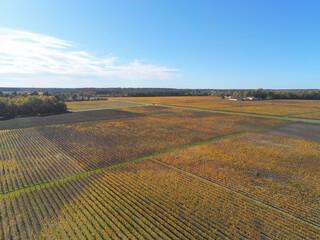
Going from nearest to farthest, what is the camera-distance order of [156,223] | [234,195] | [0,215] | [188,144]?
[156,223]
[0,215]
[234,195]
[188,144]

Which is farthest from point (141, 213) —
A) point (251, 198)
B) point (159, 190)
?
point (251, 198)

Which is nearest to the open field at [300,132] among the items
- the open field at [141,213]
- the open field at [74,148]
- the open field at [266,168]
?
the open field at [266,168]

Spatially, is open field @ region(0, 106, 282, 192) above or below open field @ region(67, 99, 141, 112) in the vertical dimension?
below

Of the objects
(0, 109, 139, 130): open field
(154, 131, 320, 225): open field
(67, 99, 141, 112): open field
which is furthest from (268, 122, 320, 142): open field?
(67, 99, 141, 112): open field

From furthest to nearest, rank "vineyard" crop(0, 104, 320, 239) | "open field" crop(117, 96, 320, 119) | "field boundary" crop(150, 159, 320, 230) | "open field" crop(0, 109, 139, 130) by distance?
1. "open field" crop(117, 96, 320, 119)
2. "open field" crop(0, 109, 139, 130)
3. "field boundary" crop(150, 159, 320, 230)
4. "vineyard" crop(0, 104, 320, 239)

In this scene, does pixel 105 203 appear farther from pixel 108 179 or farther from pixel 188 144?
pixel 188 144

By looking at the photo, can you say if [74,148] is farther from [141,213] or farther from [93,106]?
[93,106]

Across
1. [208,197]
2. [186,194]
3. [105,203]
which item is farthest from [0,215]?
[208,197]

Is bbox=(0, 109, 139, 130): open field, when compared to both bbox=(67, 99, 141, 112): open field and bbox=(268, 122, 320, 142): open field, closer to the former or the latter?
bbox=(67, 99, 141, 112): open field
